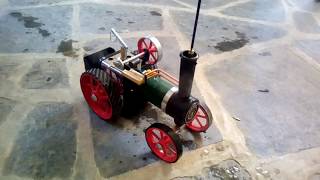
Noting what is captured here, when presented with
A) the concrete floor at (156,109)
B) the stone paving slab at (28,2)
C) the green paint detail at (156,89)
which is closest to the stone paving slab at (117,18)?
the concrete floor at (156,109)

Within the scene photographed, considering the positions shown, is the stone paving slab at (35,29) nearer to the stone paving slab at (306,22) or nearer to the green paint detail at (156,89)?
the green paint detail at (156,89)

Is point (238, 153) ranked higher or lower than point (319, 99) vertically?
lower

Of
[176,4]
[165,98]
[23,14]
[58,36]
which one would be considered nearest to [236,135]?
[165,98]

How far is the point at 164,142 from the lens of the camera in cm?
173

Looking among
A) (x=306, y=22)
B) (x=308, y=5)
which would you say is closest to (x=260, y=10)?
(x=306, y=22)

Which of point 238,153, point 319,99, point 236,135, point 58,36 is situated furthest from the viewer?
point 58,36

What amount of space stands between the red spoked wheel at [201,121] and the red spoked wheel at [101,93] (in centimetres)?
49

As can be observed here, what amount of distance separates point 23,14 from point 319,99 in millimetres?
3028

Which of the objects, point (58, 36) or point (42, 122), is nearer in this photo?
point (42, 122)

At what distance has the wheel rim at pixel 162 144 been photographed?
5.57 ft

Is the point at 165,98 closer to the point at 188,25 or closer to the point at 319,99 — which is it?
the point at 319,99

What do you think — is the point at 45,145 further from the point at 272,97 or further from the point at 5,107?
the point at 272,97

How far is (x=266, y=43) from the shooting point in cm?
317

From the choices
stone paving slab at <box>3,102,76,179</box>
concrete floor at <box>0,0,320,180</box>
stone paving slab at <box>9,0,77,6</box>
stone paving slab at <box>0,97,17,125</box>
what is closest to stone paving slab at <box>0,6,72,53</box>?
concrete floor at <box>0,0,320,180</box>
